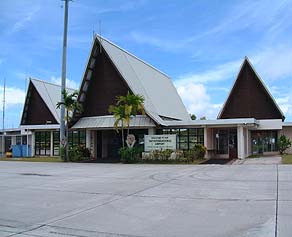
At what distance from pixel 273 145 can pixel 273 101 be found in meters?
4.42

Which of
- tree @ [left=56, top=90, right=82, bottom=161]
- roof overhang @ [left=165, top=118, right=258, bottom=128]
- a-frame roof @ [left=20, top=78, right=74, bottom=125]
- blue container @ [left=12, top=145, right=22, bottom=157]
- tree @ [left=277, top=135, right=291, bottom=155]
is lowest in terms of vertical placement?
blue container @ [left=12, top=145, right=22, bottom=157]

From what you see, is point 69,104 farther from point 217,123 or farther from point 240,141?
point 240,141

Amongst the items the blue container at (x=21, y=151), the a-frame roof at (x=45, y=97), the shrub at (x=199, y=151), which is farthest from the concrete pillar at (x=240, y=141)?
the blue container at (x=21, y=151)

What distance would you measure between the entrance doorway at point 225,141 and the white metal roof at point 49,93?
18.0 metres

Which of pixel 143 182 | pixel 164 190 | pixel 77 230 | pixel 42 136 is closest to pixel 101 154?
pixel 42 136

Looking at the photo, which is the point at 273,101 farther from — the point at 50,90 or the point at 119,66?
the point at 50,90

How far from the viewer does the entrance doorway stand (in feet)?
106

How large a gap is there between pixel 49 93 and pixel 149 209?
123 ft

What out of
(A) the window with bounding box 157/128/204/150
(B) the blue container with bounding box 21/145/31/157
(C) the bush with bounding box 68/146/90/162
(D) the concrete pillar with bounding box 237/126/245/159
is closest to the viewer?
(D) the concrete pillar with bounding box 237/126/245/159

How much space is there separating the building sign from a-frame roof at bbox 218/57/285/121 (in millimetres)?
12270

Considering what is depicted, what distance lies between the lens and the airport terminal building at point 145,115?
101ft

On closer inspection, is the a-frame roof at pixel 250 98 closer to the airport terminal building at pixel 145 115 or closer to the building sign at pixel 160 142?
the airport terminal building at pixel 145 115

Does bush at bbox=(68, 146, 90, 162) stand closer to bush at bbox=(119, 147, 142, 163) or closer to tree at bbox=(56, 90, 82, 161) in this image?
tree at bbox=(56, 90, 82, 161)

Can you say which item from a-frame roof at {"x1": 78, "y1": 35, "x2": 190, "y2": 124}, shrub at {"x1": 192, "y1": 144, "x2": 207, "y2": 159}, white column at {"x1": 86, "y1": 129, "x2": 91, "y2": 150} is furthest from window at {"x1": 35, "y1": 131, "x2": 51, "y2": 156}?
shrub at {"x1": 192, "y1": 144, "x2": 207, "y2": 159}
